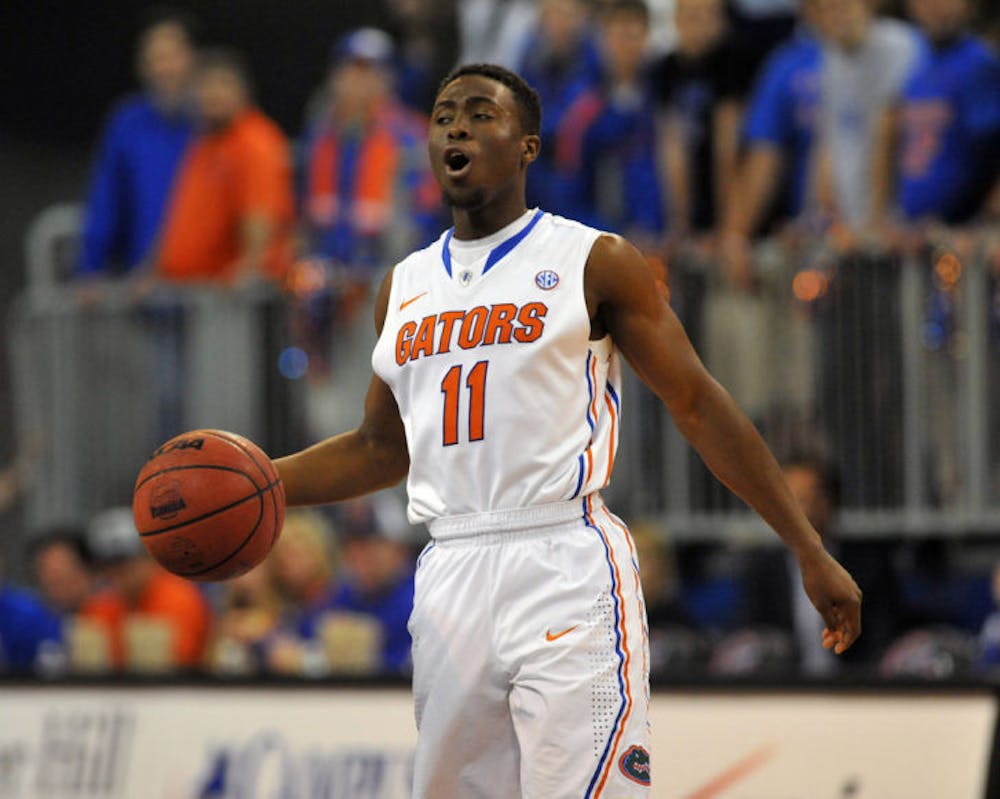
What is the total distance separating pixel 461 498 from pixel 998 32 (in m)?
5.73

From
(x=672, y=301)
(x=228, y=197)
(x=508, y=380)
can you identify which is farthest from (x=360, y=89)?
(x=508, y=380)

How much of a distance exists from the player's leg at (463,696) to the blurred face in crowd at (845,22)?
5.33 metres

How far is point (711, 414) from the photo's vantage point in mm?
4305

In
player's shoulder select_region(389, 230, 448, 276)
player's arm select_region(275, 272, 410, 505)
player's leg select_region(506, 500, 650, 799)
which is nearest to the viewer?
player's leg select_region(506, 500, 650, 799)

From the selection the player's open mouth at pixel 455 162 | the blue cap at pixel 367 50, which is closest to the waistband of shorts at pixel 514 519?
the player's open mouth at pixel 455 162

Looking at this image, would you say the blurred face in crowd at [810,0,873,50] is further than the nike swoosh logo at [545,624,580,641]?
Yes

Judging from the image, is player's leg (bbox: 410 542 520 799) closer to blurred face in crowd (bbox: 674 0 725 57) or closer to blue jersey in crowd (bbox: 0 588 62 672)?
blurred face in crowd (bbox: 674 0 725 57)

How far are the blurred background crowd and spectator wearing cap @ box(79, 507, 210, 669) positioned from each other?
2 cm

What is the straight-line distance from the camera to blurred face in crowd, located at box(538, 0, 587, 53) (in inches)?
376

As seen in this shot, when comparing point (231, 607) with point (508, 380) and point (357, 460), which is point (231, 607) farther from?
point (508, 380)

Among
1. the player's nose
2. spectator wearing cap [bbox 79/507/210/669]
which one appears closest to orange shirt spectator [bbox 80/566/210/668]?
spectator wearing cap [bbox 79/507/210/669]

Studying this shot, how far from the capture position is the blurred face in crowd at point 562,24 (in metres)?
9.54

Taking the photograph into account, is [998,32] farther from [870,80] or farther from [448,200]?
[448,200]

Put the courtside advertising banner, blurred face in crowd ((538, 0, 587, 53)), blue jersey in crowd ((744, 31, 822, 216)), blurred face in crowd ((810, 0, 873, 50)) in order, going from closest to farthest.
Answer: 1. the courtside advertising banner
2. blurred face in crowd ((810, 0, 873, 50))
3. blue jersey in crowd ((744, 31, 822, 216))
4. blurred face in crowd ((538, 0, 587, 53))
